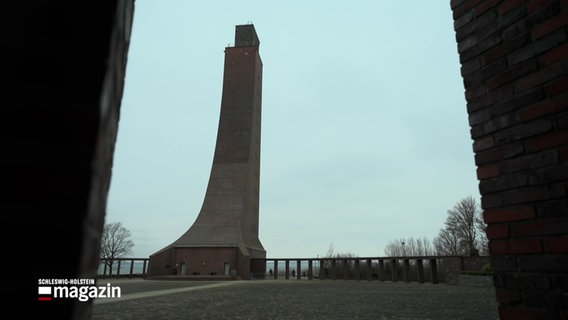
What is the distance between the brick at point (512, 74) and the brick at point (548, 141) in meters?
0.44

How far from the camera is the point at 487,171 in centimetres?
246

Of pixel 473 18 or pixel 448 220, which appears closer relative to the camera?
pixel 473 18

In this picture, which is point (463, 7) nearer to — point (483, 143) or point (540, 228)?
point (483, 143)

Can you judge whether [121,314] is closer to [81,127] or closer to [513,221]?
[513,221]

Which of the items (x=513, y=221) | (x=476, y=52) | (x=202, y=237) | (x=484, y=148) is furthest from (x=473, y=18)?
(x=202, y=237)

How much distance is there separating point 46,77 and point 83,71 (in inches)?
2.5

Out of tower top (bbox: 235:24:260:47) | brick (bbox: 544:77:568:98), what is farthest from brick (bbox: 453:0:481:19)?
tower top (bbox: 235:24:260:47)

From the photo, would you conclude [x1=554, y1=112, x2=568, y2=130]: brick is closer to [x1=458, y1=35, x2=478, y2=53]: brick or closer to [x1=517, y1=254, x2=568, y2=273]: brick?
[x1=517, y1=254, x2=568, y2=273]: brick

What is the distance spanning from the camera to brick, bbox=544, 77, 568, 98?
207cm

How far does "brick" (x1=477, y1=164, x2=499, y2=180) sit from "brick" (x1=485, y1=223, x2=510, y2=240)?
0.33 meters

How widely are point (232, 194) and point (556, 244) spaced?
35.0 meters

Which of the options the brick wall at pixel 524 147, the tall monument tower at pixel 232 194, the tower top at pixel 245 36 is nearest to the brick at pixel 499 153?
the brick wall at pixel 524 147

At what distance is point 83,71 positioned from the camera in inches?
26.7

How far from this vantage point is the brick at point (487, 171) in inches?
94.6
